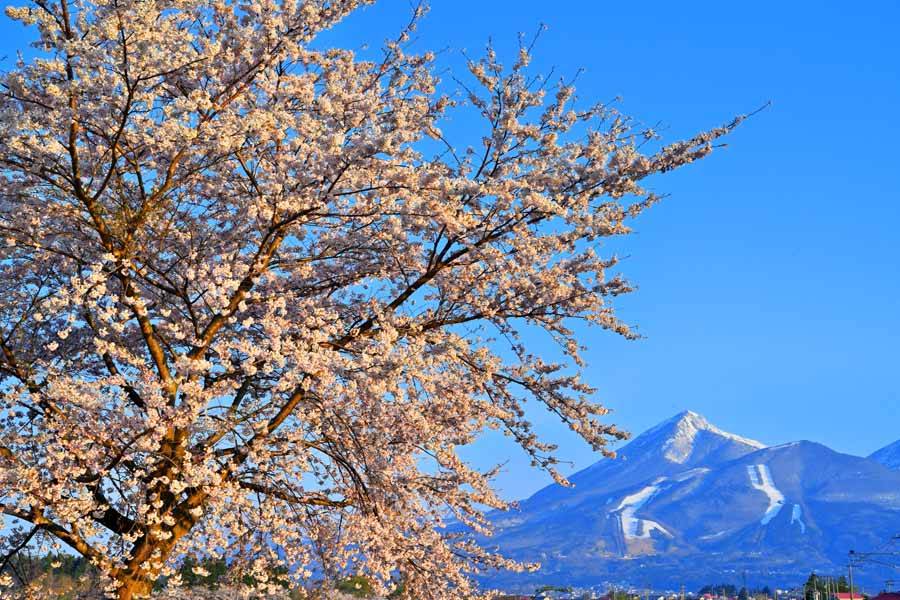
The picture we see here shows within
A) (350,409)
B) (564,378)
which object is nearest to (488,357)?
(564,378)

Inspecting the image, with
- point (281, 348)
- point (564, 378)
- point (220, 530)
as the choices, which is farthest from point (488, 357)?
point (220, 530)

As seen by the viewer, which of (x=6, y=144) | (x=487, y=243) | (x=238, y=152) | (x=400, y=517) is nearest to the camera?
(x=6, y=144)

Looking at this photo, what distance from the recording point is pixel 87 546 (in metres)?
9.30

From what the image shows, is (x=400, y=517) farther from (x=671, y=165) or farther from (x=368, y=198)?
(x=671, y=165)

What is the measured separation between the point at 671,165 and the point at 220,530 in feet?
21.1

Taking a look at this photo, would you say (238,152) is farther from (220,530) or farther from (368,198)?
(220,530)

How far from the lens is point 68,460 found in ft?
29.8

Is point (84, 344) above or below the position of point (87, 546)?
above

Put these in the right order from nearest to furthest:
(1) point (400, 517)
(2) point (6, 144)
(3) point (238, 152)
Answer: (2) point (6, 144) → (3) point (238, 152) → (1) point (400, 517)

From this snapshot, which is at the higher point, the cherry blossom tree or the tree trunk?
the cherry blossom tree

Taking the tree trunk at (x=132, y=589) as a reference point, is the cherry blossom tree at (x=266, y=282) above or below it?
above

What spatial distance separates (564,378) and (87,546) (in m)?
5.43

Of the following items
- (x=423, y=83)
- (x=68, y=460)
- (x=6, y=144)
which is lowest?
(x=68, y=460)

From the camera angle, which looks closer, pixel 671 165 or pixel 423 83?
pixel 671 165
